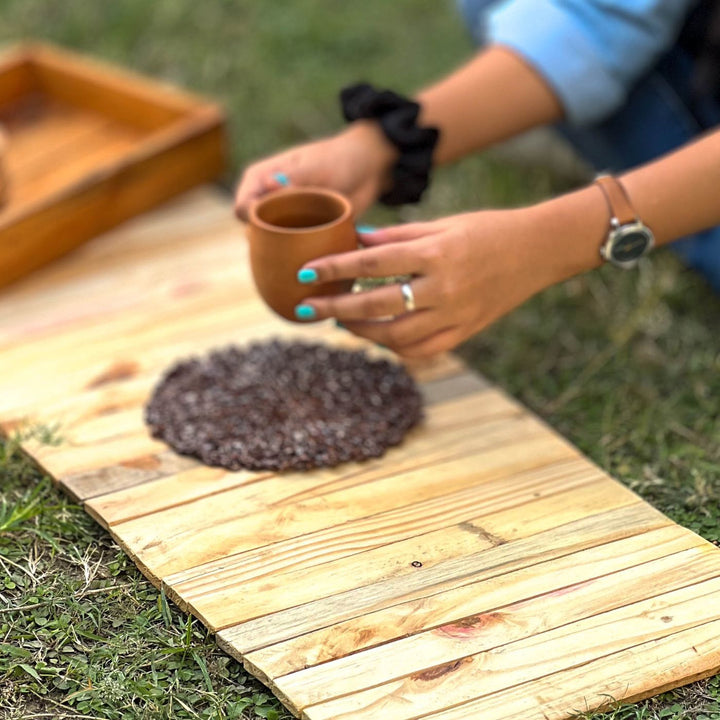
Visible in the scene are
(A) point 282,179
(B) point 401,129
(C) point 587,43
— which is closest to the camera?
(A) point 282,179

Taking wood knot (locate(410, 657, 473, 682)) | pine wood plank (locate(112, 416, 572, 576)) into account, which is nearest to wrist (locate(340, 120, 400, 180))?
pine wood plank (locate(112, 416, 572, 576))

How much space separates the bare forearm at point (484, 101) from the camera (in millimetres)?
2150

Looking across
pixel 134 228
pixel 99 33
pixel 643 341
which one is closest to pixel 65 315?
pixel 134 228

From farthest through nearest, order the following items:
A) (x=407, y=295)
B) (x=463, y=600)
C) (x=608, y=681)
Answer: (x=407, y=295), (x=463, y=600), (x=608, y=681)

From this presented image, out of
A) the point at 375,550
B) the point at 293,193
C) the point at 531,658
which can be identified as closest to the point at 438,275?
the point at 293,193

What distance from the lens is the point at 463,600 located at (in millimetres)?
1522

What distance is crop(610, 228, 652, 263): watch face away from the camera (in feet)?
5.74

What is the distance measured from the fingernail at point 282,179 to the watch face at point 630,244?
55cm

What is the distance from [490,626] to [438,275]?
0.50 meters

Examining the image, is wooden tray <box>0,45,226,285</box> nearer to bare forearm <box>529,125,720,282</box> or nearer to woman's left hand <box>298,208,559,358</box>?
woman's left hand <box>298,208,559,358</box>

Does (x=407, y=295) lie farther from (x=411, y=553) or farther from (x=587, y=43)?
(x=587, y=43)

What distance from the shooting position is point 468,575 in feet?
5.14

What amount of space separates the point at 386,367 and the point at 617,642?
720mm

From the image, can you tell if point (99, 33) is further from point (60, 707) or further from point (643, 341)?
point (60, 707)
